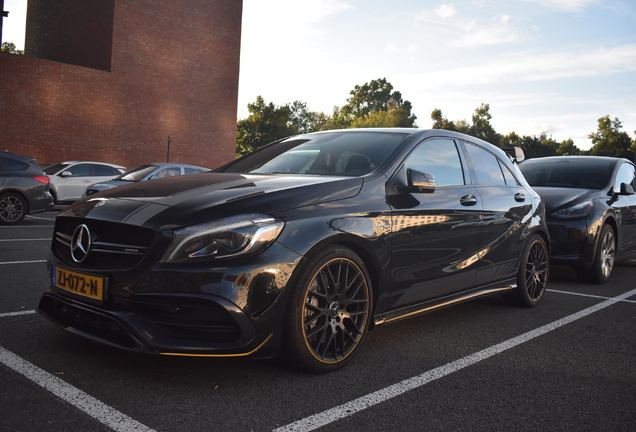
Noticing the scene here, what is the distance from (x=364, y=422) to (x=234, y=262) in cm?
99

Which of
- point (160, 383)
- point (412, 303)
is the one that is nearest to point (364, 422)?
point (160, 383)

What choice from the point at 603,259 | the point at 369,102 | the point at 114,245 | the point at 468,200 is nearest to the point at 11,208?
the point at 114,245

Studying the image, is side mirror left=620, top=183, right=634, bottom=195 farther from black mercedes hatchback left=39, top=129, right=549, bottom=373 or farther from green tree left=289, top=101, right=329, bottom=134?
green tree left=289, top=101, right=329, bottom=134

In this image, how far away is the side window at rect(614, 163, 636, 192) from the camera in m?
7.48

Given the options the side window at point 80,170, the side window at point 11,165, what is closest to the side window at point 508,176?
the side window at point 11,165

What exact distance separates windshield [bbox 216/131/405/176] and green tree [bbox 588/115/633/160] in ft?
237

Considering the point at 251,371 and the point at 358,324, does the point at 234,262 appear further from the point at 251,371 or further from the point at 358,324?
the point at 358,324

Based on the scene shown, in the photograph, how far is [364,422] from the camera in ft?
8.50

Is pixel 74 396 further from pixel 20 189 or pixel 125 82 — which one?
pixel 125 82

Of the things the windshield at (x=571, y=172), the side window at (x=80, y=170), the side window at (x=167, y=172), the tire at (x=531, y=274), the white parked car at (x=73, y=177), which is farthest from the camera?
the side window at (x=80, y=170)

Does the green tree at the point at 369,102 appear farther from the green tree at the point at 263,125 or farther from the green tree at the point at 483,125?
the green tree at the point at 263,125

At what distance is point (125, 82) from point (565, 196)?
2616 cm

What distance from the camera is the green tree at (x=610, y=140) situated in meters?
68.3

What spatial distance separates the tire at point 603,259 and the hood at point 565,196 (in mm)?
442
